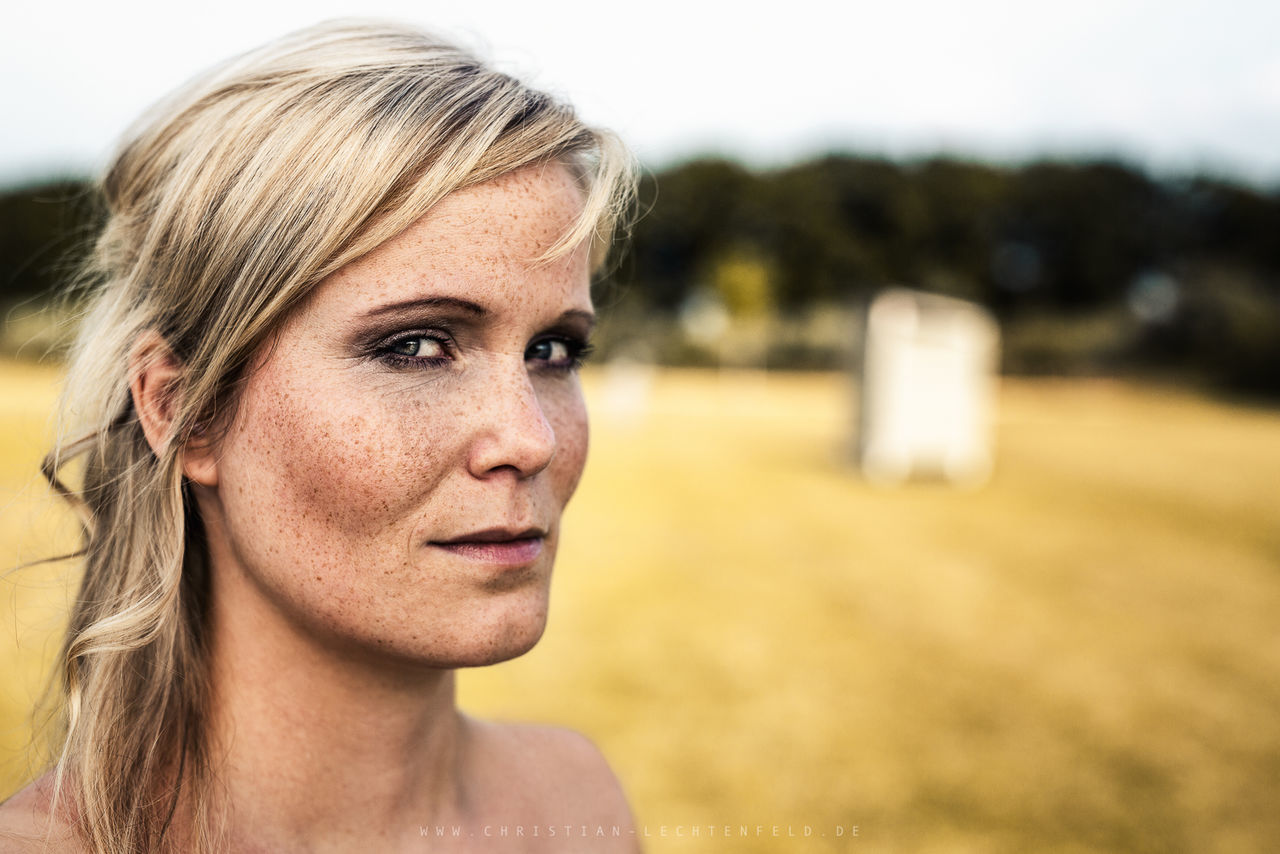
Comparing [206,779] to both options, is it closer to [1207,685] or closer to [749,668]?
[749,668]

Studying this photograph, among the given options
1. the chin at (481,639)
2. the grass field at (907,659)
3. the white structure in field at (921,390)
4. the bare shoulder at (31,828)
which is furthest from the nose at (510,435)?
the white structure in field at (921,390)

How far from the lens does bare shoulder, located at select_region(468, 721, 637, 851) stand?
1989 mm

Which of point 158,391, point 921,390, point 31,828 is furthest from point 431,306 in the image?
point 921,390

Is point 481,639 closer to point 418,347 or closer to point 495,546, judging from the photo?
point 495,546

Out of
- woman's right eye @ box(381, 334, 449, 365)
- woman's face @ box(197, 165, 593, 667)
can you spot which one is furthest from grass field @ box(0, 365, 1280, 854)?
woman's right eye @ box(381, 334, 449, 365)

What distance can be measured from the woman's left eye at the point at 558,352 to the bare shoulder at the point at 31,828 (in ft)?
3.28

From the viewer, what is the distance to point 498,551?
4.76 feet

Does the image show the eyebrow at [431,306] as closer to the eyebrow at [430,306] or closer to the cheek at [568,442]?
the eyebrow at [430,306]

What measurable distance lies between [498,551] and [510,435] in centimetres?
19

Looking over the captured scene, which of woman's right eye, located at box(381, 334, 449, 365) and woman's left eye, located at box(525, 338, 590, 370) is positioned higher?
woman's right eye, located at box(381, 334, 449, 365)

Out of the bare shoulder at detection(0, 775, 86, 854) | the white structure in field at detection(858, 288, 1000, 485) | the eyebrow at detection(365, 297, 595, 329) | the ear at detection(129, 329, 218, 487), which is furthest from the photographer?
the white structure in field at detection(858, 288, 1000, 485)

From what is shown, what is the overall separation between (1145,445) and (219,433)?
23.4m

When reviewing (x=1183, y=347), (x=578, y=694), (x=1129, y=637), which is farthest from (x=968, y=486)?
(x=1183, y=347)

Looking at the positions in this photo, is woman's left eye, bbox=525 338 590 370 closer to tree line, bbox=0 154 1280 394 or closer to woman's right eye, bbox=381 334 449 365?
woman's right eye, bbox=381 334 449 365
